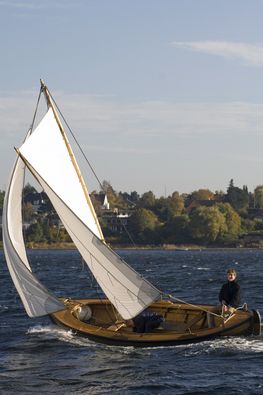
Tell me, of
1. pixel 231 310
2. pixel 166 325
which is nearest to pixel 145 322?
pixel 166 325

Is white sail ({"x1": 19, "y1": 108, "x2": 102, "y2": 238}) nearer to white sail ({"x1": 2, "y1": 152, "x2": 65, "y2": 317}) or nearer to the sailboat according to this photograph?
the sailboat

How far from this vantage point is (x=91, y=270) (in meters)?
33.2

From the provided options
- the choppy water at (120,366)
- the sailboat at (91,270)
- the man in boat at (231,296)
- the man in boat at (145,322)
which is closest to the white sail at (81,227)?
the sailboat at (91,270)

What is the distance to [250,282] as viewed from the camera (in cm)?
6925

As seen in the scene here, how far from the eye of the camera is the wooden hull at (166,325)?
31438mm

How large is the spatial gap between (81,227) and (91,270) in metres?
1.67

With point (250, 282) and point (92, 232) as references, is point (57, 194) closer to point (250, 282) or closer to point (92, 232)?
point (92, 232)

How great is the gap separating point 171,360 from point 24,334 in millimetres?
8642

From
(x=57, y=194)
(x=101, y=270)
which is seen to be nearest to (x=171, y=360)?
(x=101, y=270)

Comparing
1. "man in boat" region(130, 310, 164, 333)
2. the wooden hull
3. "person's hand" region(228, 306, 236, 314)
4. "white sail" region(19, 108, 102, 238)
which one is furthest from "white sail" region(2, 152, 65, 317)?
"person's hand" region(228, 306, 236, 314)

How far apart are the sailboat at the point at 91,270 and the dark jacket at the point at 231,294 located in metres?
0.33

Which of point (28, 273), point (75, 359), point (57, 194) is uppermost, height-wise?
point (57, 194)

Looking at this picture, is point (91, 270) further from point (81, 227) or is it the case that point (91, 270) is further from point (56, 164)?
point (56, 164)

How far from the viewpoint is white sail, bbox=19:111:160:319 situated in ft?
105
